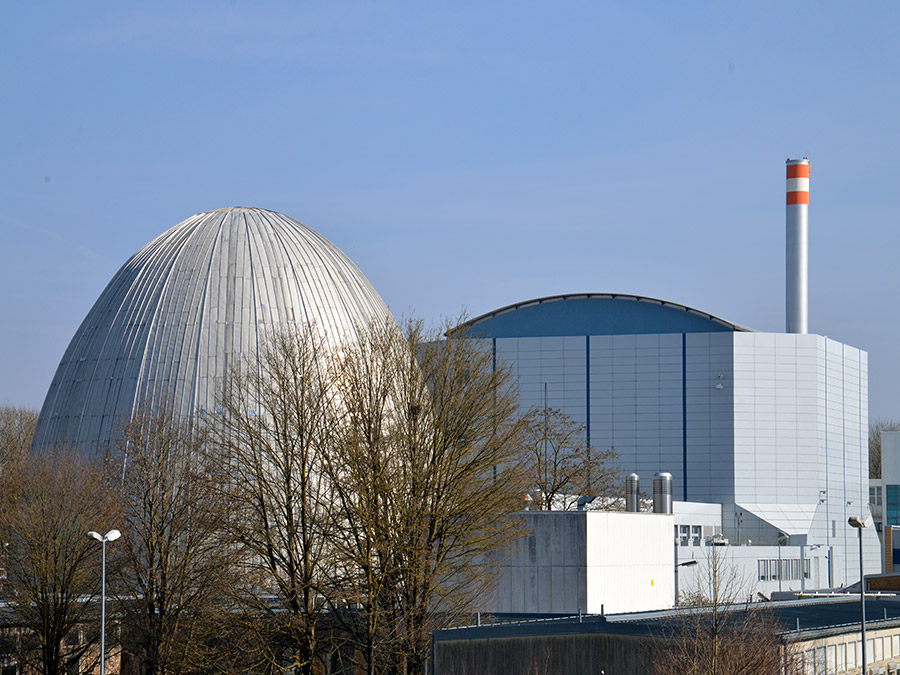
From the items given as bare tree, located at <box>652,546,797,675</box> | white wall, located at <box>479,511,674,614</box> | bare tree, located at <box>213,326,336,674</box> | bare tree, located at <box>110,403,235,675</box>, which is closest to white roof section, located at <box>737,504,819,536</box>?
white wall, located at <box>479,511,674,614</box>

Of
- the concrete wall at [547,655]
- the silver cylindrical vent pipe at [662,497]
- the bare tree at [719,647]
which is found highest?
the silver cylindrical vent pipe at [662,497]

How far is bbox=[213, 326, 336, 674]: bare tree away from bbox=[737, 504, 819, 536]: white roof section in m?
54.8

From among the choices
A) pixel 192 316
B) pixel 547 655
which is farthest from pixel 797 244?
pixel 547 655

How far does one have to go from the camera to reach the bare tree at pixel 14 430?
9925cm

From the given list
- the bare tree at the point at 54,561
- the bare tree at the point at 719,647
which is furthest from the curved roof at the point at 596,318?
the bare tree at the point at 719,647

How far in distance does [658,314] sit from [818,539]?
1989 cm

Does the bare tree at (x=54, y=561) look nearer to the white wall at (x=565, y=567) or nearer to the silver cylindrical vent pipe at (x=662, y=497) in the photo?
the white wall at (x=565, y=567)

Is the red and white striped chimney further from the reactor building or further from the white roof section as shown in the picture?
the white roof section

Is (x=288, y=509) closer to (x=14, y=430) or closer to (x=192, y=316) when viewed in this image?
(x=192, y=316)

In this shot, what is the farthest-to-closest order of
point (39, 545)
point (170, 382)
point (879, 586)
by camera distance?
1. point (879, 586)
2. point (170, 382)
3. point (39, 545)

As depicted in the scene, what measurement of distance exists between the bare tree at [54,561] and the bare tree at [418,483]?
384 inches

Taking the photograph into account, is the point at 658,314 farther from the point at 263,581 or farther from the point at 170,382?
the point at 263,581

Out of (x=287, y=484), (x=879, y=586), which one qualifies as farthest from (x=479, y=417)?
(x=879, y=586)

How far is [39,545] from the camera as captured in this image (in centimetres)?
4006
